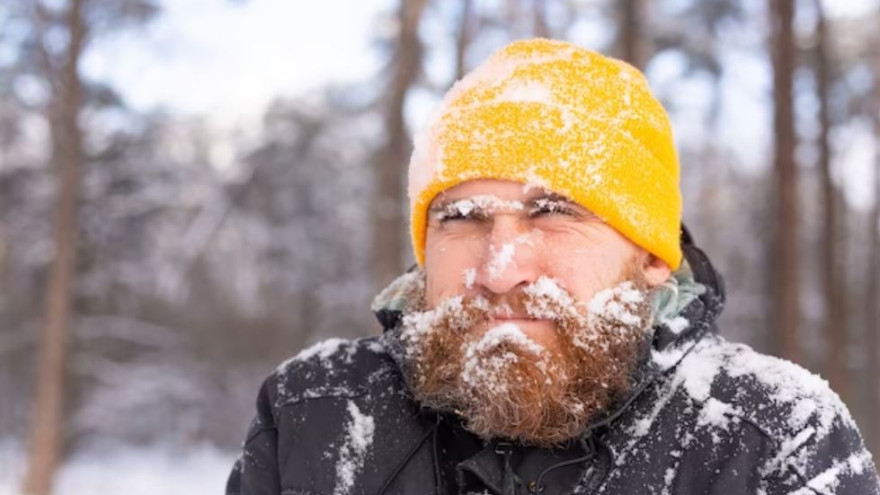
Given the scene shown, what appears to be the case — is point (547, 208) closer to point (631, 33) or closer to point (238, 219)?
point (631, 33)

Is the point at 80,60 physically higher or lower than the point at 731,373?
higher

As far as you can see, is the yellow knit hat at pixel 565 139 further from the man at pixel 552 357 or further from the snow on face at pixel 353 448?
the snow on face at pixel 353 448

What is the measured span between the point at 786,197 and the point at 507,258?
831 cm

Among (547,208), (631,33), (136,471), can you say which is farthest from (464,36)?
(136,471)

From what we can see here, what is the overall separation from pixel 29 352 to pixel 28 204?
293 cm

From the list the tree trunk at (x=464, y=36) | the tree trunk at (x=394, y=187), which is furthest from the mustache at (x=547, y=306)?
the tree trunk at (x=464, y=36)

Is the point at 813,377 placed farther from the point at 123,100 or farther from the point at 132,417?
the point at 132,417

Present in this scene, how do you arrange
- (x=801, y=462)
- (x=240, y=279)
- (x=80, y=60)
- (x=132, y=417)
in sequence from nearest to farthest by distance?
(x=801, y=462)
(x=80, y=60)
(x=132, y=417)
(x=240, y=279)

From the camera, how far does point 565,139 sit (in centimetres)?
166

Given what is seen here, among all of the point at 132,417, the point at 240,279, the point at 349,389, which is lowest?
the point at 132,417

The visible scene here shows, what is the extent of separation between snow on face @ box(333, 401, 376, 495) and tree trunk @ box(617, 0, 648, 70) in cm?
980

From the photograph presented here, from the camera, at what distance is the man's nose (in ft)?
5.10

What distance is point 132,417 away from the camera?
17.3 m

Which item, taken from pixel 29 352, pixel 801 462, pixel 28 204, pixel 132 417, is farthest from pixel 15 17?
pixel 801 462
